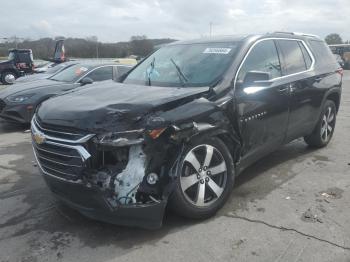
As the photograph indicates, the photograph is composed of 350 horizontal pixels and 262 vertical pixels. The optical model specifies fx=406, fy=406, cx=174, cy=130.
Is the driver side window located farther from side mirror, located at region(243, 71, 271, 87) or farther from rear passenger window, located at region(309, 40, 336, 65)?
rear passenger window, located at region(309, 40, 336, 65)

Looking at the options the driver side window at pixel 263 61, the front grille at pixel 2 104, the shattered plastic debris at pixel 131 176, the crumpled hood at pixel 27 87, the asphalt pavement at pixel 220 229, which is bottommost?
the asphalt pavement at pixel 220 229

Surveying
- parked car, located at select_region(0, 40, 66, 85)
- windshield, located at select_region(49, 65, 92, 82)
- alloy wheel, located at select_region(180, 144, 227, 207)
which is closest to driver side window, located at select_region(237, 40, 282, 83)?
alloy wheel, located at select_region(180, 144, 227, 207)

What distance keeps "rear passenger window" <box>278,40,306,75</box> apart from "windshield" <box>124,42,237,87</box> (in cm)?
91

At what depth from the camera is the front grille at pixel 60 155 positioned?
328 cm

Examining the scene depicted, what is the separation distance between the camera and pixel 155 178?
3352 millimetres

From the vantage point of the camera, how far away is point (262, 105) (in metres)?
4.57

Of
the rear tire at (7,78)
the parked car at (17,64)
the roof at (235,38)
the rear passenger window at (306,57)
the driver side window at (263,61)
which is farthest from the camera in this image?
the parked car at (17,64)

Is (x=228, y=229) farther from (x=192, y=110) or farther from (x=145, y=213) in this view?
(x=192, y=110)

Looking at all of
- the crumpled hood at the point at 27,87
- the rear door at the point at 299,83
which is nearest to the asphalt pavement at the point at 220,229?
the rear door at the point at 299,83

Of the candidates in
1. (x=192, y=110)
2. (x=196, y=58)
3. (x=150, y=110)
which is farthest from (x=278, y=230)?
(x=196, y=58)

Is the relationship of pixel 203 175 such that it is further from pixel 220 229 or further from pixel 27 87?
pixel 27 87

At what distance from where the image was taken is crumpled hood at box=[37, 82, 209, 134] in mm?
3307

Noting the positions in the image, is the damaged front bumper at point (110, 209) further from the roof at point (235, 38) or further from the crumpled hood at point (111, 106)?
the roof at point (235, 38)

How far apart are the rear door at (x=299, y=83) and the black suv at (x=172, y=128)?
28mm
